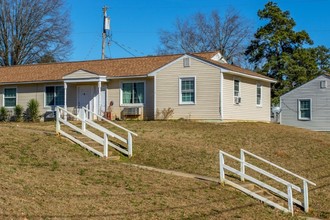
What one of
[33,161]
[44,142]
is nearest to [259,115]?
[44,142]

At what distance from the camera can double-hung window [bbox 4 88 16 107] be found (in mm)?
31641

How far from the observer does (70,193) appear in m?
9.77

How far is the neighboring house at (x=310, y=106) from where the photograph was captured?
33188 millimetres

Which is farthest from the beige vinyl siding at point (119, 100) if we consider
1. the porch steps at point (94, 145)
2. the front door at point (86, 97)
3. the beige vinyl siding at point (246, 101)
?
the porch steps at point (94, 145)

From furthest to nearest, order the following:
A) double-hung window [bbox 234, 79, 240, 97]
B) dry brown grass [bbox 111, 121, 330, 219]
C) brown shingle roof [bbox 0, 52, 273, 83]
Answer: brown shingle roof [bbox 0, 52, 273, 83], double-hung window [bbox 234, 79, 240, 97], dry brown grass [bbox 111, 121, 330, 219]

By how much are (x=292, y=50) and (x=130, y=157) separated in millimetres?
34977

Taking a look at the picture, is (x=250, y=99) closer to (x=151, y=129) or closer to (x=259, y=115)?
(x=259, y=115)

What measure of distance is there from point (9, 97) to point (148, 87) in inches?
402

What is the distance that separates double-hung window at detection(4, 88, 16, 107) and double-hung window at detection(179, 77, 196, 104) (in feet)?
39.4

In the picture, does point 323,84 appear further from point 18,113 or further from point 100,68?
point 18,113

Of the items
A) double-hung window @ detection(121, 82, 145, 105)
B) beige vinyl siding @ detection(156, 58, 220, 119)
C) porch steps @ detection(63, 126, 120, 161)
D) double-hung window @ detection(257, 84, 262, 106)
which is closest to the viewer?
porch steps @ detection(63, 126, 120, 161)

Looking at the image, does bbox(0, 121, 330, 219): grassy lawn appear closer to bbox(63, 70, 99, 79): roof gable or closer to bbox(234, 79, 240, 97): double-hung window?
bbox(234, 79, 240, 97): double-hung window

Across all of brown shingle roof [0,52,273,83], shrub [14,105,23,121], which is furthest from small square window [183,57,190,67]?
shrub [14,105,23,121]

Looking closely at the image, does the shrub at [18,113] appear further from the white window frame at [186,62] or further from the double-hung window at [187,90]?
the white window frame at [186,62]
